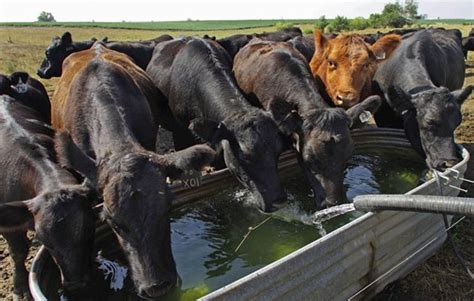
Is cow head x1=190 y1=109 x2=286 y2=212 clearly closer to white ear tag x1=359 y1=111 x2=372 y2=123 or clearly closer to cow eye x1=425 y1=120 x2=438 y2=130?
white ear tag x1=359 y1=111 x2=372 y2=123

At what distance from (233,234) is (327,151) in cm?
122

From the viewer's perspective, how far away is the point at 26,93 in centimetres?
617

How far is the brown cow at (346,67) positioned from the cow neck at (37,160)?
138 inches

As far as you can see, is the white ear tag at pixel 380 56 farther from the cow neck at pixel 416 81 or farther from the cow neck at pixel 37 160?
the cow neck at pixel 37 160

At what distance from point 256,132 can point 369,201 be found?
1.62 meters

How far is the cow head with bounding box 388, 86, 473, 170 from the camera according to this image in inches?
203

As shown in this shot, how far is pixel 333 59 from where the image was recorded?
6254 millimetres

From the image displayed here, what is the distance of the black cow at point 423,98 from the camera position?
17.1ft

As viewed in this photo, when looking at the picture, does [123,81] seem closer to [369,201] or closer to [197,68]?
[197,68]

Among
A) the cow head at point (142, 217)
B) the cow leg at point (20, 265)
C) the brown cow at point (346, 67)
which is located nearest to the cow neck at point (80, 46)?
the brown cow at point (346, 67)

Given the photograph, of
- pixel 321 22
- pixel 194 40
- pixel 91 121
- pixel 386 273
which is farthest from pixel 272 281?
pixel 321 22

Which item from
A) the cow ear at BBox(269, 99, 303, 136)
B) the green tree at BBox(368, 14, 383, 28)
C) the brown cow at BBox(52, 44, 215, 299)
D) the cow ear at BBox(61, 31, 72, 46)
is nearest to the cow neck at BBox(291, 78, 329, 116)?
the cow ear at BBox(269, 99, 303, 136)

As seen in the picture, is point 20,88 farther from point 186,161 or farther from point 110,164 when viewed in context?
point 186,161

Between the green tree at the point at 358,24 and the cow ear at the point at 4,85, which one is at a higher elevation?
the cow ear at the point at 4,85
